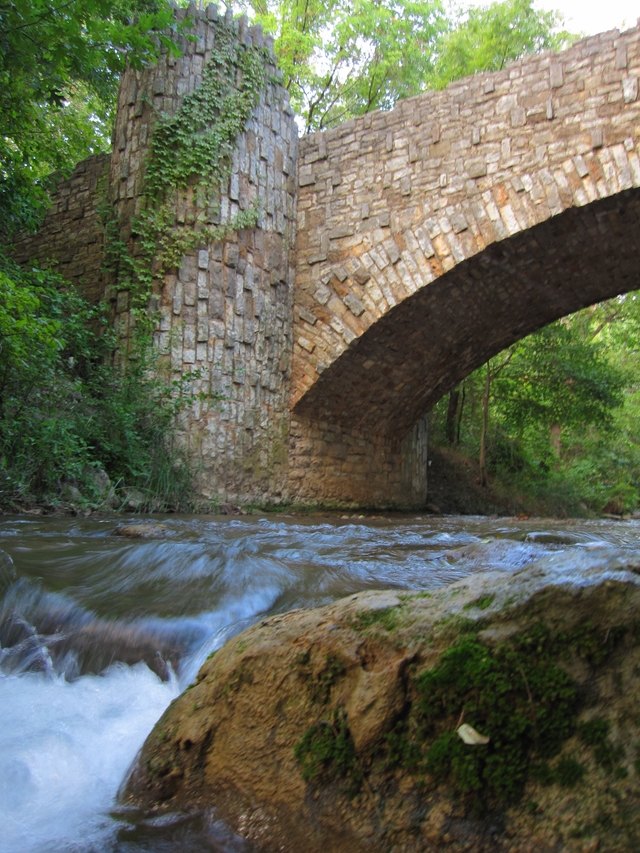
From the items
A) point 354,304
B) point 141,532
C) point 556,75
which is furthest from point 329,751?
point 556,75

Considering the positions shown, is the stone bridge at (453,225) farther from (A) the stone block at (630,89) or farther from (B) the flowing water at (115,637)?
(B) the flowing water at (115,637)

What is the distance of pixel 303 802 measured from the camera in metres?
1.18

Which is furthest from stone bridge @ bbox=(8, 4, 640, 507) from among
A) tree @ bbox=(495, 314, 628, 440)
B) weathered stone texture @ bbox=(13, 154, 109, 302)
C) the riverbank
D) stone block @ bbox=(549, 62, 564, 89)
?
tree @ bbox=(495, 314, 628, 440)

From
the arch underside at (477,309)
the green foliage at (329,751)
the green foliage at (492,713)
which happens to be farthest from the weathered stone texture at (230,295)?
the green foliage at (492,713)

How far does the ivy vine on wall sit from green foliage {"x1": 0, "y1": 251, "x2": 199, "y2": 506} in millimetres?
662

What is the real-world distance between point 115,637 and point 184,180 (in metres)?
5.90

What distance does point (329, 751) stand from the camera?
1.19 m

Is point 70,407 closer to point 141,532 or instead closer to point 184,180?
point 141,532

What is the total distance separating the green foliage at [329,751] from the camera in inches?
46.1

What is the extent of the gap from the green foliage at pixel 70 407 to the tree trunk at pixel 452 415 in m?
8.04

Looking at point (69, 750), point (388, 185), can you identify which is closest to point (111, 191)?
point (388, 185)

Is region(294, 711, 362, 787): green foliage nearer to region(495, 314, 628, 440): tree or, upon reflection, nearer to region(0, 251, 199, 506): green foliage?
region(0, 251, 199, 506): green foliage

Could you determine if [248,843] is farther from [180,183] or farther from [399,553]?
[180,183]

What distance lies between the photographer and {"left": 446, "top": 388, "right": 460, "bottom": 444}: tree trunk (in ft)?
44.6
